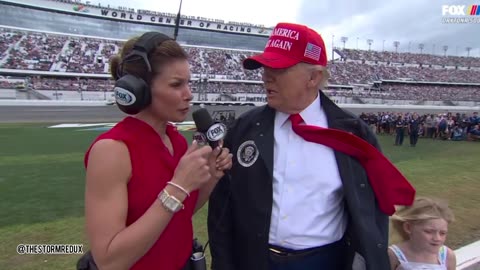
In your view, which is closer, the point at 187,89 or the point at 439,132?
the point at 187,89

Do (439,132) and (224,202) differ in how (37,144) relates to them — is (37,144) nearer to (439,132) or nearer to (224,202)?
(224,202)

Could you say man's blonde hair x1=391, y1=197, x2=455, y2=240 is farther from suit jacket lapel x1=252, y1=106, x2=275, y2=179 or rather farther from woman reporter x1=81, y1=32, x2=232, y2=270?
woman reporter x1=81, y1=32, x2=232, y2=270

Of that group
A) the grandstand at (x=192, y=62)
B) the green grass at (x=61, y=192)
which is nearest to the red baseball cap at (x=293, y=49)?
the green grass at (x=61, y=192)

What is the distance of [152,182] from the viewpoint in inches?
58.9

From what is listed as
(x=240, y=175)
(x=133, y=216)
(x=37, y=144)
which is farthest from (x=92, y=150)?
(x=37, y=144)

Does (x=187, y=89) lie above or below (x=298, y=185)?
above

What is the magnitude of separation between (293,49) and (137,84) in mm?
793

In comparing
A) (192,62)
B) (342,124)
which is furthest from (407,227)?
(192,62)

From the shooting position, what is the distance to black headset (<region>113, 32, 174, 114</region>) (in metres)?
1.50

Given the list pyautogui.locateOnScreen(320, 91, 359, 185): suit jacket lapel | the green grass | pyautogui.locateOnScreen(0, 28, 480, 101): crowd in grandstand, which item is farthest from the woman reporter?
pyautogui.locateOnScreen(0, 28, 480, 101): crowd in grandstand

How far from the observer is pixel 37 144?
1386cm

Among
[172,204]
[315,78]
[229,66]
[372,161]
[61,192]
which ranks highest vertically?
[229,66]

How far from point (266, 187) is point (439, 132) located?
21.3 meters

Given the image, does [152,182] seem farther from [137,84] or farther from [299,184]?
[299,184]
